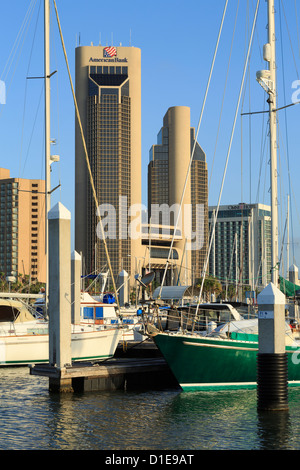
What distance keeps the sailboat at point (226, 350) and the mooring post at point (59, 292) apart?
3.41 metres

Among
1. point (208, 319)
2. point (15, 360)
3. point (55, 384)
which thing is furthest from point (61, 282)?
point (15, 360)

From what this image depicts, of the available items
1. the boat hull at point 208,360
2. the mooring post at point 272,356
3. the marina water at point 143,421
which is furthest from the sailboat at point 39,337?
the mooring post at point 272,356

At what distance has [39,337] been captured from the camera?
33312mm

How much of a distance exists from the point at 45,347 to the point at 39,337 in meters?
0.62

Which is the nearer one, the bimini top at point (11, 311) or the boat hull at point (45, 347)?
the boat hull at point (45, 347)

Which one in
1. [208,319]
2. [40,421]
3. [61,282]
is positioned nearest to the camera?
Answer: [40,421]

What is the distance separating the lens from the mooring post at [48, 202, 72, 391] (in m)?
24.0

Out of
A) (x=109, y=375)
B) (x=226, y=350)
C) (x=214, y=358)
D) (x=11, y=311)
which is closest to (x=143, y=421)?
(x=214, y=358)

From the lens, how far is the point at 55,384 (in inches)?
964

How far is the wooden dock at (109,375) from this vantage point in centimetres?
2445

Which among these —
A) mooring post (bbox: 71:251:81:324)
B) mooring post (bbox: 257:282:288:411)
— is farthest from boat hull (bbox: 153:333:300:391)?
mooring post (bbox: 71:251:81:324)

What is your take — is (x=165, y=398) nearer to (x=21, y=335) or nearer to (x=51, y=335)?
(x=51, y=335)

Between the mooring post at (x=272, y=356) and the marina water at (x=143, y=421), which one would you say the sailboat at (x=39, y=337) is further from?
the mooring post at (x=272, y=356)

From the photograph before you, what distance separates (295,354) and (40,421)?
1158cm
